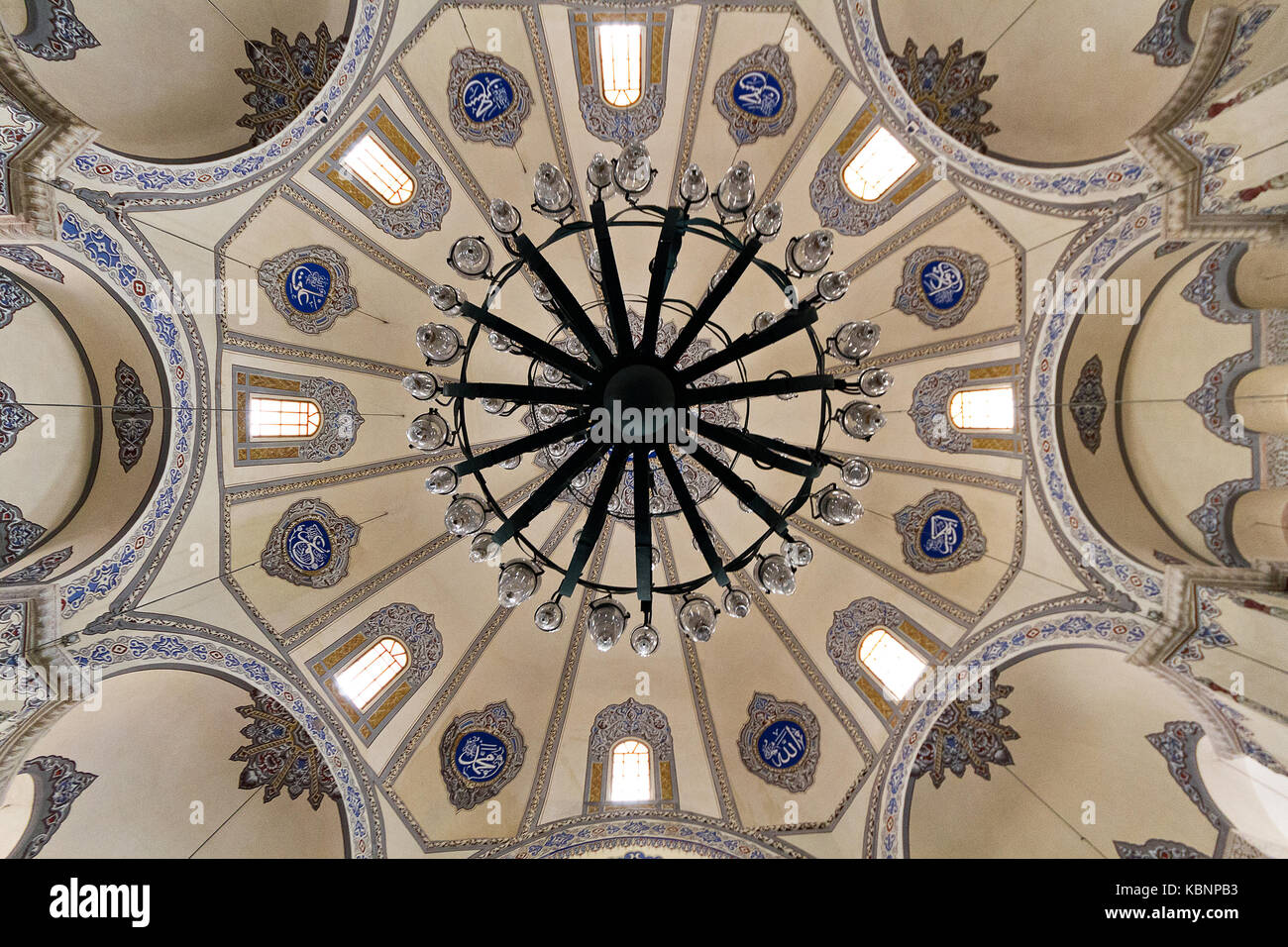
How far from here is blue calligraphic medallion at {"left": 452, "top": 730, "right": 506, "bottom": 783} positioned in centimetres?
980

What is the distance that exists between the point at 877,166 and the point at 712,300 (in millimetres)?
6098

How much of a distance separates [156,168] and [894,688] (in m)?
11.8

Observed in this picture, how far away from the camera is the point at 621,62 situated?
327 inches

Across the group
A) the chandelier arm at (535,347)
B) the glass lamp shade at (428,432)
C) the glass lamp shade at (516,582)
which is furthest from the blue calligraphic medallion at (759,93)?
the glass lamp shade at (516,582)

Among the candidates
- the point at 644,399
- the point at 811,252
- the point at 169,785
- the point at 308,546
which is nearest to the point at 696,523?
the point at 644,399

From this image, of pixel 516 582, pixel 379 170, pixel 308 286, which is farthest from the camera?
pixel 308 286

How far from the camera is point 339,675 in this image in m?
9.09

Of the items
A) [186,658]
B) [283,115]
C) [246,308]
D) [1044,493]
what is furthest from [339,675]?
[1044,493]

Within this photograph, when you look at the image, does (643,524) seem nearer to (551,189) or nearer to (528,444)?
(528,444)

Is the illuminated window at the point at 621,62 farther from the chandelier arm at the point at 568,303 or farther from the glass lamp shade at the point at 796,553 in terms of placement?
the glass lamp shade at the point at 796,553

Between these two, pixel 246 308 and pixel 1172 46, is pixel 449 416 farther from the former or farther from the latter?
pixel 1172 46

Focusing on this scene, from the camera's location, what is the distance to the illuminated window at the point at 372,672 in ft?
29.9

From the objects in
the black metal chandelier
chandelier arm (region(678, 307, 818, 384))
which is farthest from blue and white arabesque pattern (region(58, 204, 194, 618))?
chandelier arm (region(678, 307, 818, 384))

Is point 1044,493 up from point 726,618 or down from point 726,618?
up
